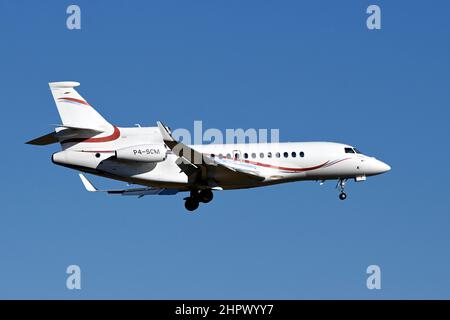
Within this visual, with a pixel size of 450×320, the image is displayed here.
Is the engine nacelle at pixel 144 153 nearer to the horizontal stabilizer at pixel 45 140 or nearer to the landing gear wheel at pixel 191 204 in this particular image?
the horizontal stabilizer at pixel 45 140

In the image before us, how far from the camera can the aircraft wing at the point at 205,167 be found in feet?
145

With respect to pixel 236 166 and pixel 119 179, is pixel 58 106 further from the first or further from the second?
pixel 236 166

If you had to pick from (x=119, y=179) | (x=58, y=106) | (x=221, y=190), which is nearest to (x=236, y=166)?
(x=221, y=190)

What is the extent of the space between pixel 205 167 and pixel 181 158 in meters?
1.55

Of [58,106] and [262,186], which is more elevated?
[58,106]

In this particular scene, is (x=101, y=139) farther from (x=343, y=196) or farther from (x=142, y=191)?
(x=343, y=196)

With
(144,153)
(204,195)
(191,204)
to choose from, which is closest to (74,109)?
(144,153)

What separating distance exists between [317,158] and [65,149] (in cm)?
1247

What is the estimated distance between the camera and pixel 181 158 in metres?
44.6

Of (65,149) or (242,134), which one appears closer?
(65,149)

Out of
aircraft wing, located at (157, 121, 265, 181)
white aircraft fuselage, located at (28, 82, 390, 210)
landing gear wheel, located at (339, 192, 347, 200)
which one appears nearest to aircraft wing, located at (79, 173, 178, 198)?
white aircraft fuselage, located at (28, 82, 390, 210)

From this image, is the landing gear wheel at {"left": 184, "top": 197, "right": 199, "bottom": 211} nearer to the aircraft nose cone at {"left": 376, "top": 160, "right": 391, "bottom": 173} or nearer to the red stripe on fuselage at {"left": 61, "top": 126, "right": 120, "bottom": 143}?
the red stripe on fuselage at {"left": 61, "top": 126, "right": 120, "bottom": 143}

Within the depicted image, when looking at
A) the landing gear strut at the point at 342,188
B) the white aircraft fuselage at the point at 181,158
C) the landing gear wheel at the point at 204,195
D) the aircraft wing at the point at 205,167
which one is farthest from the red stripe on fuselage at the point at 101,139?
the landing gear strut at the point at 342,188

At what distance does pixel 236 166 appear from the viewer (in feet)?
153
